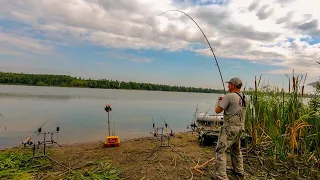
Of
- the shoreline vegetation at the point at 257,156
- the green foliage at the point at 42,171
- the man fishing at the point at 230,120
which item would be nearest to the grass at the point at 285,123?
the shoreline vegetation at the point at 257,156

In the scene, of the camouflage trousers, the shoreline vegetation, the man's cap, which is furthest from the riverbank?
the man's cap

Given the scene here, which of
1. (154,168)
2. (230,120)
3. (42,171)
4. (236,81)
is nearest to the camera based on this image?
(230,120)

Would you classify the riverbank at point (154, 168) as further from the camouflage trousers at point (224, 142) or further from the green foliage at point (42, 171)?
the camouflage trousers at point (224, 142)

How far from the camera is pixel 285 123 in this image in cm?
589

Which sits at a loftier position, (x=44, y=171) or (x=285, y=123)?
(x=285, y=123)

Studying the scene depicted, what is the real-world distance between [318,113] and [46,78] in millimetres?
97356

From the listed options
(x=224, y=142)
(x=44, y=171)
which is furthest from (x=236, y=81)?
(x=44, y=171)

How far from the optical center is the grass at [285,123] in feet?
16.7

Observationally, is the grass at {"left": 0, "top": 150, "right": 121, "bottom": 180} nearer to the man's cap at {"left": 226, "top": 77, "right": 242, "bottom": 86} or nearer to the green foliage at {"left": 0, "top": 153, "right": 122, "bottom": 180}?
the green foliage at {"left": 0, "top": 153, "right": 122, "bottom": 180}

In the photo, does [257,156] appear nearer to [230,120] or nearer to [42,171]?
[230,120]

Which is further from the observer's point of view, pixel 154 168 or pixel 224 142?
pixel 154 168

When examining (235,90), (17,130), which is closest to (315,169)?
(235,90)

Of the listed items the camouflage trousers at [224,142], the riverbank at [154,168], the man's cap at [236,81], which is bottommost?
the riverbank at [154,168]

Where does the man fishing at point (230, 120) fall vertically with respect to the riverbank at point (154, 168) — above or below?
above
